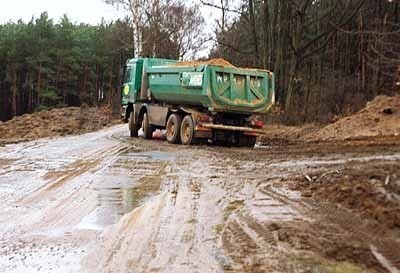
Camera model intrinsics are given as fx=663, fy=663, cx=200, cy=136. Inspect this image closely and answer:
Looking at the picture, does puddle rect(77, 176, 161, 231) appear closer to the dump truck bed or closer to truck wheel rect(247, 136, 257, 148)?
the dump truck bed

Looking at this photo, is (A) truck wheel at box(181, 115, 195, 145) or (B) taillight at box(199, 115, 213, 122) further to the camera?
(A) truck wheel at box(181, 115, 195, 145)

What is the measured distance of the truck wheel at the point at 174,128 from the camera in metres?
21.3

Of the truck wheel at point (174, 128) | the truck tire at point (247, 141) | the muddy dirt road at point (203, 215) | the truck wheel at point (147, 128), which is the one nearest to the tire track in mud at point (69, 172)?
the muddy dirt road at point (203, 215)

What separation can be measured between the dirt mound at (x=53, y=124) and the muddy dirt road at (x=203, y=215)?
14957 millimetres

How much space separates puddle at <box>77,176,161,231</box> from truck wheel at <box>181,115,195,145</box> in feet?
26.4

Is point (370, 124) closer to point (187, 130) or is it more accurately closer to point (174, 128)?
point (187, 130)

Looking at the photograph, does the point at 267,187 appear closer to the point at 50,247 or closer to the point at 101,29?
the point at 50,247

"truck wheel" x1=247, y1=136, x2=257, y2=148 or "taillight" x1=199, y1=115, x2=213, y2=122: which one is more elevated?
"taillight" x1=199, y1=115, x2=213, y2=122

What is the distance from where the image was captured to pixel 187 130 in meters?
20.9

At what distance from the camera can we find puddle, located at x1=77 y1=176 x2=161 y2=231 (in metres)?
8.23

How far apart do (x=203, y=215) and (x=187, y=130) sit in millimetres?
12380

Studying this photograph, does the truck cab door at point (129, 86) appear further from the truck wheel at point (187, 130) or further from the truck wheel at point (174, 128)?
the truck wheel at point (187, 130)

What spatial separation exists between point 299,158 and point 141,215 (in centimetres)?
729

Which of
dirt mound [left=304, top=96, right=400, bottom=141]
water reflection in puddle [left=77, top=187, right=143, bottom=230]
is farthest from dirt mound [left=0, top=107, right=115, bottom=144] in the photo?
water reflection in puddle [left=77, top=187, right=143, bottom=230]
